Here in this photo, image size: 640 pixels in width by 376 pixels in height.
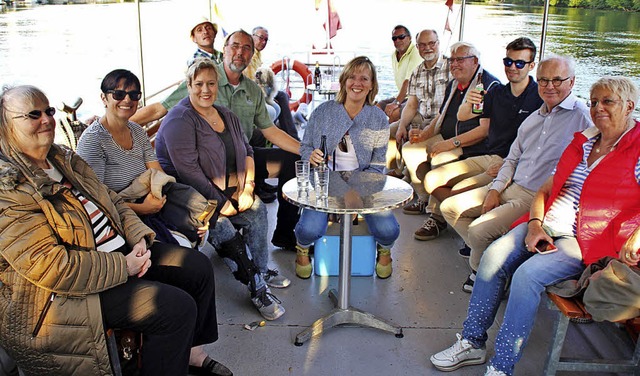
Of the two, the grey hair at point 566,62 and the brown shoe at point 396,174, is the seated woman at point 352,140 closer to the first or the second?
the grey hair at point 566,62

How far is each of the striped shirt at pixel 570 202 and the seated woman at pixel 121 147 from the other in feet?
5.04

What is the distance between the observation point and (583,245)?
2133 millimetres

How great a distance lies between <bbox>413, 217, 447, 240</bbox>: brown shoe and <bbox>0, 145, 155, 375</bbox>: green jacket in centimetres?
224

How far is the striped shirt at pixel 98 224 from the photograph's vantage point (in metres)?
1.85

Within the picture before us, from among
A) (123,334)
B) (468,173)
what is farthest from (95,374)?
(468,173)

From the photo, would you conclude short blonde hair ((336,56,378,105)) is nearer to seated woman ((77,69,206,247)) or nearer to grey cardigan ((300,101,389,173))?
grey cardigan ((300,101,389,173))

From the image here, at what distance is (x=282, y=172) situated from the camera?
3365mm

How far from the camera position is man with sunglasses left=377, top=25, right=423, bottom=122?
5.11 m

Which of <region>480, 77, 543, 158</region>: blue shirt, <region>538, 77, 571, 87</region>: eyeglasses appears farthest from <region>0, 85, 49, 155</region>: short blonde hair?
<region>480, 77, 543, 158</region>: blue shirt

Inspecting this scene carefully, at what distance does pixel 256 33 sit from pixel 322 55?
383 centimetres

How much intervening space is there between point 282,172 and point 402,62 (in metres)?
2.48

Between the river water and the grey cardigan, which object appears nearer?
the grey cardigan

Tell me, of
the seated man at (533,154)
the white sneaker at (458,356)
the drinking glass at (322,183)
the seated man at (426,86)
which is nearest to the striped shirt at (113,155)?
the drinking glass at (322,183)

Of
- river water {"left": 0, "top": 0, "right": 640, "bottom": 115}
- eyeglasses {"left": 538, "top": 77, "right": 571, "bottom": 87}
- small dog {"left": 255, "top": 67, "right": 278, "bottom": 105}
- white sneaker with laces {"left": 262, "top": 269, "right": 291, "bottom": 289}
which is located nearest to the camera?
eyeglasses {"left": 538, "top": 77, "right": 571, "bottom": 87}
